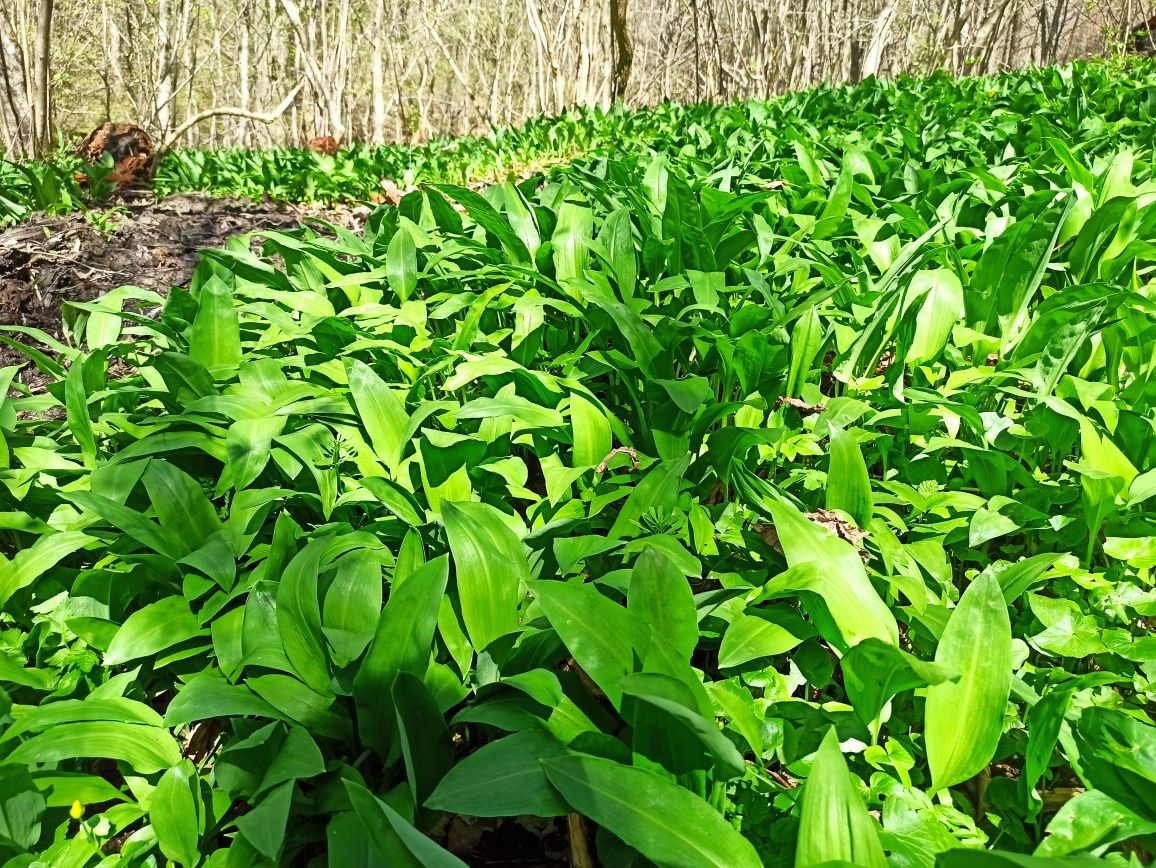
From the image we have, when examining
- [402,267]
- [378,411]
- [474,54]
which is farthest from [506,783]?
[474,54]

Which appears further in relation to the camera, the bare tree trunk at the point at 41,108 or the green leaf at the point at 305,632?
the bare tree trunk at the point at 41,108

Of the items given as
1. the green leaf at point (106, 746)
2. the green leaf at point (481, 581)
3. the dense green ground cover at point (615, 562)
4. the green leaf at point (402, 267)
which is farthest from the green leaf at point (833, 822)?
the green leaf at point (402, 267)

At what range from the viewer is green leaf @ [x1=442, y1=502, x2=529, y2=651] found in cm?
133

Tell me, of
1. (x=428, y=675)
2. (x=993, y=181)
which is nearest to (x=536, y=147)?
(x=993, y=181)

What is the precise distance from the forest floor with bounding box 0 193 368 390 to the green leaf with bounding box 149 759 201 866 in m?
2.55

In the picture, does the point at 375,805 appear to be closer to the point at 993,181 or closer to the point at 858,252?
the point at 858,252

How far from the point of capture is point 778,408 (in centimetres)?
207

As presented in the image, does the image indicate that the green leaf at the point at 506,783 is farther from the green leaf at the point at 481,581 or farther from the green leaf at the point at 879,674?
the green leaf at the point at 879,674

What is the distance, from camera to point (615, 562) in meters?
1.54

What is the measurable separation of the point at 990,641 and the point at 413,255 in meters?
2.07

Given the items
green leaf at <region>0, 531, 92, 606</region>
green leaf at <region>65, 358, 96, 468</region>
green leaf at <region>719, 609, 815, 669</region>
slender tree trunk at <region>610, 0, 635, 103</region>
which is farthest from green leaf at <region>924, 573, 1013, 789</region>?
slender tree trunk at <region>610, 0, 635, 103</region>

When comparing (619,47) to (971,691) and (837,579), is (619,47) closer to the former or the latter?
(837,579)

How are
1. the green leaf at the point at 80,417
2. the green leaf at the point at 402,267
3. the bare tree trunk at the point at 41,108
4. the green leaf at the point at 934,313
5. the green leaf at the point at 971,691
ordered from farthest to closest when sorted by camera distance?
the bare tree trunk at the point at 41,108, the green leaf at the point at 402,267, the green leaf at the point at 934,313, the green leaf at the point at 80,417, the green leaf at the point at 971,691

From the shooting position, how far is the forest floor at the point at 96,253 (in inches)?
146
